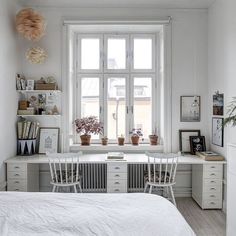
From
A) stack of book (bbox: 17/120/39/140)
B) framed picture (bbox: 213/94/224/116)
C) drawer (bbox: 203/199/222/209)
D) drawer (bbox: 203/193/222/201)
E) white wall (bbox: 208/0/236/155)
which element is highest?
white wall (bbox: 208/0/236/155)

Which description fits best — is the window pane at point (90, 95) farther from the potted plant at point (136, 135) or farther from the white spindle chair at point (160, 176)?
the white spindle chair at point (160, 176)

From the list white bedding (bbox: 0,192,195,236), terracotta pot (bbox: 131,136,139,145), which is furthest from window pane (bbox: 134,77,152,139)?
white bedding (bbox: 0,192,195,236)

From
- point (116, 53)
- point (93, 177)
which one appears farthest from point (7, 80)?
point (93, 177)

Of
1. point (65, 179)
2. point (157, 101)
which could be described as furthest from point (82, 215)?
point (157, 101)

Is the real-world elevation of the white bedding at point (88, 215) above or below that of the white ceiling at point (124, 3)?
below

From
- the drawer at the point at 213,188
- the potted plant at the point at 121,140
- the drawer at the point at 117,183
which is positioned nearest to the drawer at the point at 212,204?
the drawer at the point at 213,188

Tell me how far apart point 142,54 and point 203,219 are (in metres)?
2.58

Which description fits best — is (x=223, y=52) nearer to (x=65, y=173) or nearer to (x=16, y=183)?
(x=65, y=173)

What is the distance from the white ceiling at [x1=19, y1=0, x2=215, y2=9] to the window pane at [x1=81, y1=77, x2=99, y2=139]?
1.12 metres

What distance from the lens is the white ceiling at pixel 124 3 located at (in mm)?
3824

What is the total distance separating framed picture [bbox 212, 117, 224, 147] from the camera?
3.56m

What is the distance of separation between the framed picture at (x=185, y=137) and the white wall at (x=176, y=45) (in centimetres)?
6

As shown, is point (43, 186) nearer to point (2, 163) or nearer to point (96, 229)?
point (2, 163)

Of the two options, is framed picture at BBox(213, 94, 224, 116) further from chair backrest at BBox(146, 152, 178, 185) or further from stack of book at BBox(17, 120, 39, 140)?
stack of book at BBox(17, 120, 39, 140)
